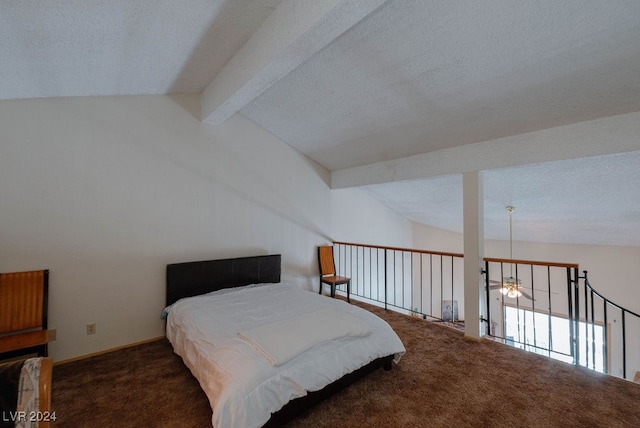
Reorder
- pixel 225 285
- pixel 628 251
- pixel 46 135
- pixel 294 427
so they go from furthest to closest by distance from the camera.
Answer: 1. pixel 628 251
2. pixel 225 285
3. pixel 46 135
4. pixel 294 427

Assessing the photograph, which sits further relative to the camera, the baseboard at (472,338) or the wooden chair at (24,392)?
the baseboard at (472,338)

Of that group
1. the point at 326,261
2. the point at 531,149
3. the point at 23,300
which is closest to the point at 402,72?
the point at 531,149

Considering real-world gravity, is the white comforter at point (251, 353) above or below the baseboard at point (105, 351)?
above

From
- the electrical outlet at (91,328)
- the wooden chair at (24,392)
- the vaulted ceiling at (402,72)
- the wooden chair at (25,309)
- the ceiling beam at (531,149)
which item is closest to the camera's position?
the wooden chair at (24,392)

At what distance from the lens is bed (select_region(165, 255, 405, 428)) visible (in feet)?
5.49

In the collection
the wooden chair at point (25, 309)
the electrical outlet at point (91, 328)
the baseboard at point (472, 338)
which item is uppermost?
the wooden chair at point (25, 309)

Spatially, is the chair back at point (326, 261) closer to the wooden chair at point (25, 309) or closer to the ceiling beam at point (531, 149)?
the ceiling beam at point (531, 149)

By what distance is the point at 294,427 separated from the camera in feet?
6.05

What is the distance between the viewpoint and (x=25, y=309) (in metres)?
2.43

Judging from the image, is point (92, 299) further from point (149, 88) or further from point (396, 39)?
point (396, 39)

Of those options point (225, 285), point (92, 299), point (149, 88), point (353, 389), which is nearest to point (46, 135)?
point (149, 88)

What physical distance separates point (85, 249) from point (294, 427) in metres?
2.65

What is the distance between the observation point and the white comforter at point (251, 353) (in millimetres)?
1630

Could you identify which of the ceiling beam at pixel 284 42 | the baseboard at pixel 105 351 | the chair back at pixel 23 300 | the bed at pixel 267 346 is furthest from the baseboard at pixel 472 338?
the chair back at pixel 23 300
